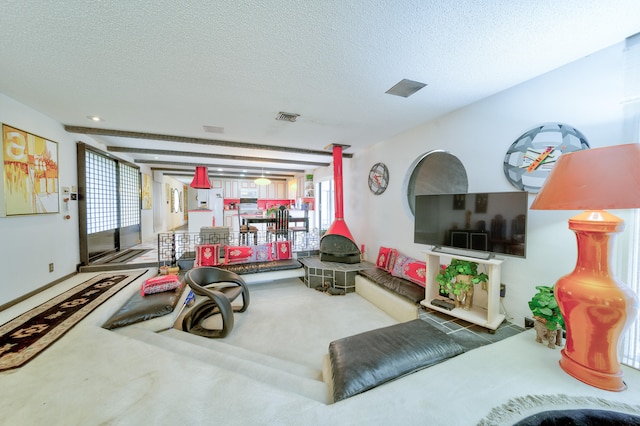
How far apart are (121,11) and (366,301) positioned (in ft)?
13.4

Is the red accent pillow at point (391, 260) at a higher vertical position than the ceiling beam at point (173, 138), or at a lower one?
lower

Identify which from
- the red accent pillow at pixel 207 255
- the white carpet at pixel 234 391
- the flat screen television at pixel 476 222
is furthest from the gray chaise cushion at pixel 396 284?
the red accent pillow at pixel 207 255

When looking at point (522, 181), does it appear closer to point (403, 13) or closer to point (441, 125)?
point (441, 125)

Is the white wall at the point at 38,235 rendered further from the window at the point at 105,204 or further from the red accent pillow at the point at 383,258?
the red accent pillow at the point at 383,258

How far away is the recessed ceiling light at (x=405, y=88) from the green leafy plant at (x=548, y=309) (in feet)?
6.84

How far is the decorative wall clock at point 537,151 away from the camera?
6.03 ft

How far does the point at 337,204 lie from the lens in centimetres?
462

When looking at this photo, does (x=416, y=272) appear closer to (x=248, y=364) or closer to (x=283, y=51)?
(x=248, y=364)

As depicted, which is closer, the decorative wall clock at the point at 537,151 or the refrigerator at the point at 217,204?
the decorative wall clock at the point at 537,151

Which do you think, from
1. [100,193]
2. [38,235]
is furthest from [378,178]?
[100,193]

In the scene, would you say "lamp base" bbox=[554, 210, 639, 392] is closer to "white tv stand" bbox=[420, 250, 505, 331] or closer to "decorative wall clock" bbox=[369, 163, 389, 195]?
"white tv stand" bbox=[420, 250, 505, 331]

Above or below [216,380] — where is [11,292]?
above

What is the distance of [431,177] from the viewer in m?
3.86

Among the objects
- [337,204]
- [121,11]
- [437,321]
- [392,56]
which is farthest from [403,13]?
[337,204]
